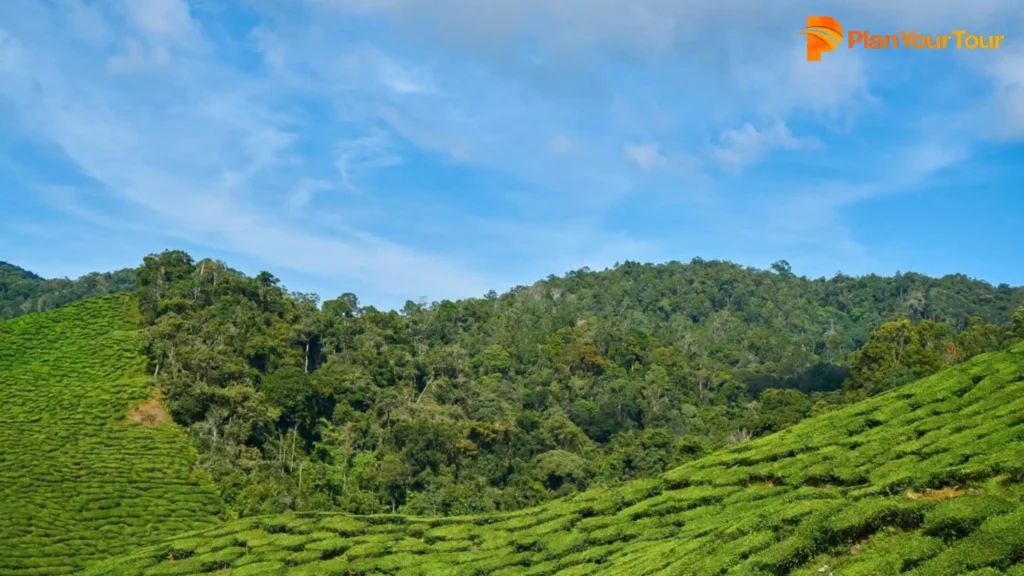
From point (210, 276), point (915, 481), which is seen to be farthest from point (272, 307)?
point (915, 481)

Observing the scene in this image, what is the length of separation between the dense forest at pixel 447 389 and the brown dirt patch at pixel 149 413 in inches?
47.8

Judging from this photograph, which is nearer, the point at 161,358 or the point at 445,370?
the point at 161,358

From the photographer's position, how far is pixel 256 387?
284 feet

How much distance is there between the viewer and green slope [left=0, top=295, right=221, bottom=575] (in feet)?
147

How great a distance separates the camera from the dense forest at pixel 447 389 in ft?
243

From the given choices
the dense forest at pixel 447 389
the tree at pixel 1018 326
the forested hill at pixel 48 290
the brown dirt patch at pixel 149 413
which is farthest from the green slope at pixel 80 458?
the forested hill at pixel 48 290

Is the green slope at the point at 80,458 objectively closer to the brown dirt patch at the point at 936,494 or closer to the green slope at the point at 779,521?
the green slope at the point at 779,521

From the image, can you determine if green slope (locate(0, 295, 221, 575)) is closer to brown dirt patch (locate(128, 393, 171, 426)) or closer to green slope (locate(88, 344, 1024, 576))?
brown dirt patch (locate(128, 393, 171, 426))

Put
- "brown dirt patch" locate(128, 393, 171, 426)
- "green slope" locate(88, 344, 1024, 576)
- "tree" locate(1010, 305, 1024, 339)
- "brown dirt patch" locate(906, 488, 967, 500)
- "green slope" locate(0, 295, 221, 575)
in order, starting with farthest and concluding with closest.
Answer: "brown dirt patch" locate(128, 393, 171, 426)
"tree" locate(1010, 305, 1024, 339)
"green slope" locate(0, 295, 221, 575)
"brown dirt patch" locate(906, 488, 967, 500)
"green slope" locate(88, 344, 1024, 576)

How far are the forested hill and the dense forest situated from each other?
62.4 m

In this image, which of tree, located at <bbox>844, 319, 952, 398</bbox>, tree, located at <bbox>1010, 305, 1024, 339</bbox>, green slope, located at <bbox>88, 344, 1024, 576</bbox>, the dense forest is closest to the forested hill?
the dense forest

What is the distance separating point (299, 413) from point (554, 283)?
396 feet

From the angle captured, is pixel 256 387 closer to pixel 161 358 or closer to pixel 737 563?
pixel 161 358

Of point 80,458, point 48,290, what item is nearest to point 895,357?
point 80,458
